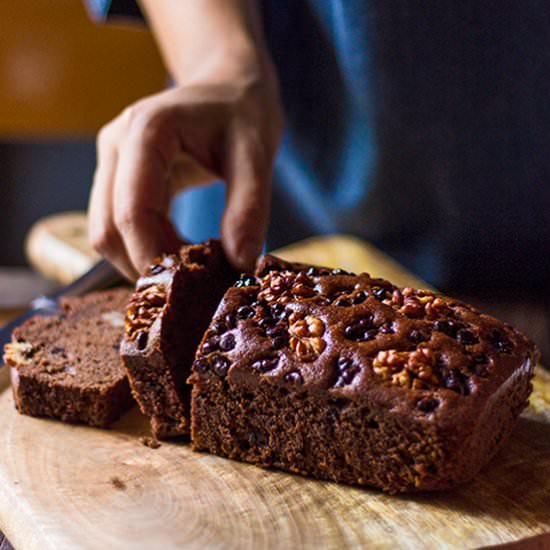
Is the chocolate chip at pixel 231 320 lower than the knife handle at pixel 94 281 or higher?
higher

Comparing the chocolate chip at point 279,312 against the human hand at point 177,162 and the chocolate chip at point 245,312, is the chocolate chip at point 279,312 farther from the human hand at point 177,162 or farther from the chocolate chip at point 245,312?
the human hand at point 177,162

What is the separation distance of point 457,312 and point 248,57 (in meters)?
1.26

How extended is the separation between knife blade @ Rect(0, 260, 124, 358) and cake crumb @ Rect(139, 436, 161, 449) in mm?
656

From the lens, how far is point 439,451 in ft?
5.73

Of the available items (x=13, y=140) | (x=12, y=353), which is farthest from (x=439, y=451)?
(x=13, y=140)

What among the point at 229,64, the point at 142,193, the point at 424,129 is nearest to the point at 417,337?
the point at 142,193

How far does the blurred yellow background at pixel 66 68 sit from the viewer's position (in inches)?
185

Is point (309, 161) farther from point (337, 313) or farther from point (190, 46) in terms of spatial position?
point (337, 313)

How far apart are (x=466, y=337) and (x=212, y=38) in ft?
5.05

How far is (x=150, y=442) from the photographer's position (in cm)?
206

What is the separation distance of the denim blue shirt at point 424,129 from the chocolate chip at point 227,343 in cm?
147

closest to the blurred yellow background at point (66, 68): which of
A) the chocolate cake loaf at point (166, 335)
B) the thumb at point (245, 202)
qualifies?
the thumb at point (245, 202)

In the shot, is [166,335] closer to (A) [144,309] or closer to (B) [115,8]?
(A) [144,309]

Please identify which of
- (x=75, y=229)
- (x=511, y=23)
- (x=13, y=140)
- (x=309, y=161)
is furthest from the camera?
(x=13, y=140)
